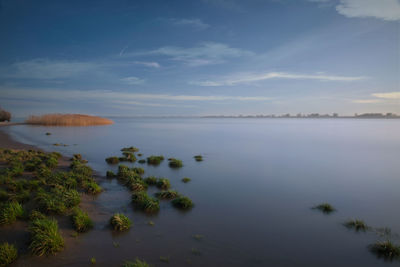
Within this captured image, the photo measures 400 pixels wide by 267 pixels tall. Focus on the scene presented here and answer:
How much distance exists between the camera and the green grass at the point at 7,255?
527 centimetres

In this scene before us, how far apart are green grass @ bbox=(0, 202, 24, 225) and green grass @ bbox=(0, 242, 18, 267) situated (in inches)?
81.0

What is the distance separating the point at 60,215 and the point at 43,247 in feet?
7.55

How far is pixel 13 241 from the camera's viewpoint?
621 cm

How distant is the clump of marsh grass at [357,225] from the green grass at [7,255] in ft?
38.8

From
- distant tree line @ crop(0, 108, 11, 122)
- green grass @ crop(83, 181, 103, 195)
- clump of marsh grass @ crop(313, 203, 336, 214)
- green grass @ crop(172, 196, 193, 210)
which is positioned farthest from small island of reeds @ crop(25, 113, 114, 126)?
clump of marsh grass @ crop(313, 203, 336, 214)

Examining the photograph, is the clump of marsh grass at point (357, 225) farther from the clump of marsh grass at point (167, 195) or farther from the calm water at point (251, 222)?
the clump of marsh grass at point (167, 195)

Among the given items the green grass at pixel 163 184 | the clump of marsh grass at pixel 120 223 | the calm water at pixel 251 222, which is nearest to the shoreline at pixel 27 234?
the calm water at pixel 251 222

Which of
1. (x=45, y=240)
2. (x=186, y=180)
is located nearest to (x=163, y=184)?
(x=186, y=180)

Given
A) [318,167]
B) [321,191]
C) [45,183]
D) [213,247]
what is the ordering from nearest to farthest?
[213,247] → [45,183] → [321,191] → [318,167]

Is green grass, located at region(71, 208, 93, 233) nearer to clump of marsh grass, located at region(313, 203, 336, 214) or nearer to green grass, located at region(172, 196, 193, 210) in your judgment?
green grass, located at region(172, 196, 193, 210)

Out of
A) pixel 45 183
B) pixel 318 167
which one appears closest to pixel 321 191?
pixel 318 167

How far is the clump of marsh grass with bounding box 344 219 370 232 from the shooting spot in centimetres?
839

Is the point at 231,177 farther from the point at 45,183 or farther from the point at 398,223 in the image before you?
the point at 45,183

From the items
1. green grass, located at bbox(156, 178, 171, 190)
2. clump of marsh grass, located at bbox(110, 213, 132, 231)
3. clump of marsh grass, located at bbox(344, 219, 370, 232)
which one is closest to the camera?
clump of marsh grass, located at bbox(110, 213, 132, 231)
